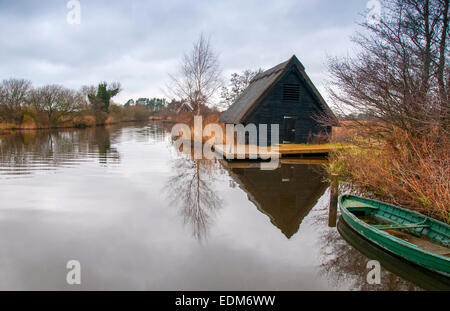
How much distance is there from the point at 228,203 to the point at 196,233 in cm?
234

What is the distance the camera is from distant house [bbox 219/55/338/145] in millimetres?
18000

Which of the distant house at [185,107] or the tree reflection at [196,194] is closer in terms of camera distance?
the tree reflection at [196,194]

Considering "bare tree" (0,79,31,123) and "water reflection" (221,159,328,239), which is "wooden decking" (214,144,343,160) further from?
"bare tree" (0,79,31,123)

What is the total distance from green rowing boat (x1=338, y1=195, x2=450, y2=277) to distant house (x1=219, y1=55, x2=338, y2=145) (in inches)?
465

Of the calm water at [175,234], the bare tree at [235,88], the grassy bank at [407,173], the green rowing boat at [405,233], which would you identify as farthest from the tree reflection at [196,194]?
the bare tree at [235,88]

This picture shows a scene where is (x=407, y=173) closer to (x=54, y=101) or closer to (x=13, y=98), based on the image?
(x=13, y=98)

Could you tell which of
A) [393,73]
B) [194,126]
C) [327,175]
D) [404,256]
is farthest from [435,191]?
[194,126]

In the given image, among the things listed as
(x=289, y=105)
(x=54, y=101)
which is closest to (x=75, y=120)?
(x=54, y=101)

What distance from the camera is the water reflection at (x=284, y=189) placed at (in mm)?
7316

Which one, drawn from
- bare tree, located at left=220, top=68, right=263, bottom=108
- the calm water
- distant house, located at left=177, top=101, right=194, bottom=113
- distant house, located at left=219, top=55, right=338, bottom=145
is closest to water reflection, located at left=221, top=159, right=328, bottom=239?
the calm water

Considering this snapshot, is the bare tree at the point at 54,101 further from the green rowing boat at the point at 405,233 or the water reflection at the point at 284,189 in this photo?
the green rowing boat at the point at 405,233

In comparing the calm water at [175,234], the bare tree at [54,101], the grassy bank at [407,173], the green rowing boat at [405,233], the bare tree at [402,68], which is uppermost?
the bare tree at [54,101]

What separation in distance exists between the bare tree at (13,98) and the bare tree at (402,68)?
4062 centimetres

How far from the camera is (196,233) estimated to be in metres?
6.25
